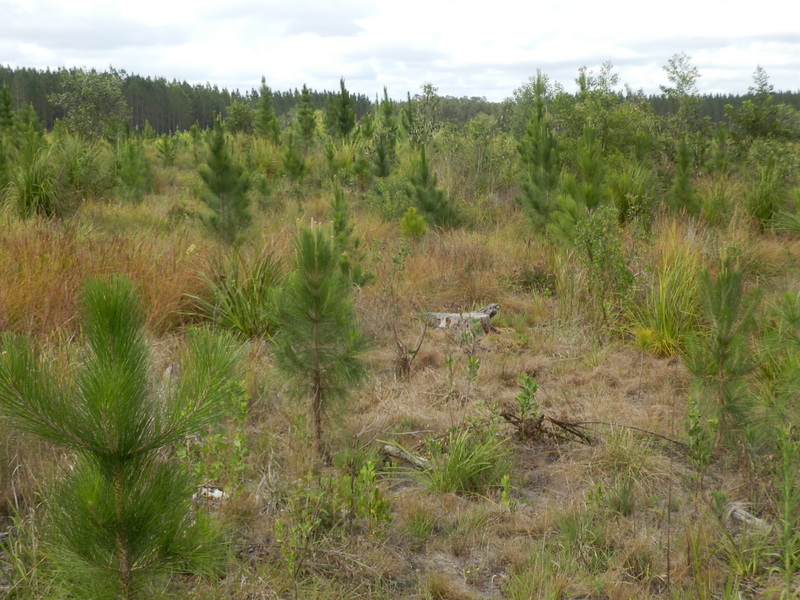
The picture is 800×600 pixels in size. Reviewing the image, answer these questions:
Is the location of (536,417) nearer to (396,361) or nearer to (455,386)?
(455,386)

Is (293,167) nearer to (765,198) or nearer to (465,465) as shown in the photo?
(765,198)

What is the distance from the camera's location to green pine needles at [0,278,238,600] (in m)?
1.46

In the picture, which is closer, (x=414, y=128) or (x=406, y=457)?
(x=406, y=457)

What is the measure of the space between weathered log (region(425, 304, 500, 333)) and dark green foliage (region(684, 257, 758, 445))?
2.24 m

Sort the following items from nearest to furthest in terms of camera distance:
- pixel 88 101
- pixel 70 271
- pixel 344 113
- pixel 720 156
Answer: pixel 70 271, pixel 720 156, pixel 344 113, pixel 88 101

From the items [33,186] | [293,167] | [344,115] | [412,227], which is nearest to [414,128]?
[293,167]

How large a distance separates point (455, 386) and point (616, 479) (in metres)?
1.49

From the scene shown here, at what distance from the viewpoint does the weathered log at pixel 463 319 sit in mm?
5734

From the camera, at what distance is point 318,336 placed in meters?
3.35

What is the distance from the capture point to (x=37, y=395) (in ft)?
4.90

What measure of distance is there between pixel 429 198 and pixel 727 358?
740cm

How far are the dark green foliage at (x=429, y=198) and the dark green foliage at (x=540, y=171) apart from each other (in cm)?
121

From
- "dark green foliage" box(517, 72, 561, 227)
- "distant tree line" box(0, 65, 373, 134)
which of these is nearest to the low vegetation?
"dark green foliage" box(517, 72, 561, 227)

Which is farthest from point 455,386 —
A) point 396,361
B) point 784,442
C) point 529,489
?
point 784,442
